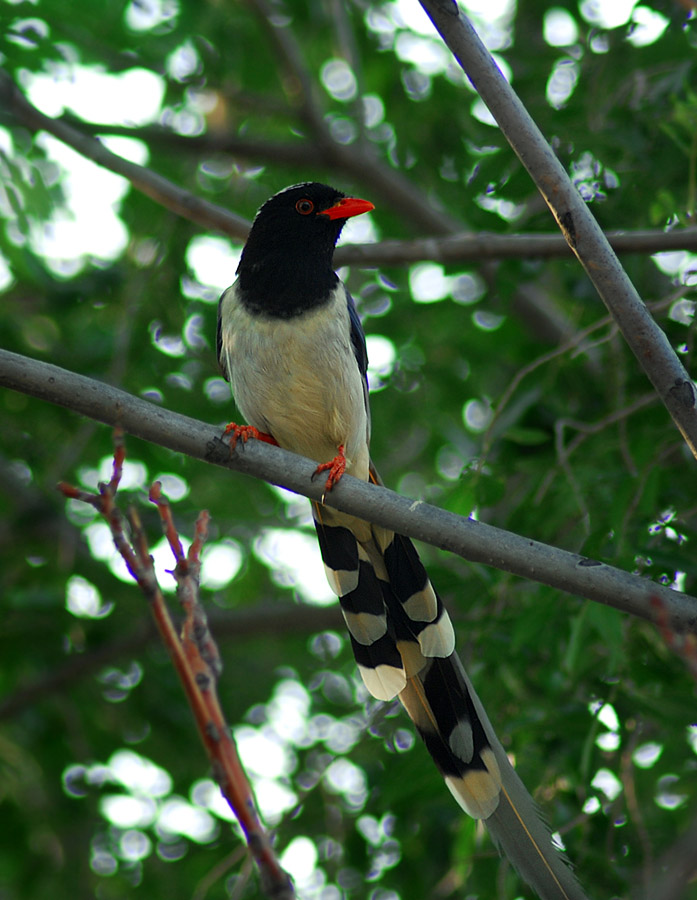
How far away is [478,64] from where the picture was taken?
280cm

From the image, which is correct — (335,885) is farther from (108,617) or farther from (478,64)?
(478,64)

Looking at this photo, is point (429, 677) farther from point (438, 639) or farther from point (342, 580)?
point (342, 580)

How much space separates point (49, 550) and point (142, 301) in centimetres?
184

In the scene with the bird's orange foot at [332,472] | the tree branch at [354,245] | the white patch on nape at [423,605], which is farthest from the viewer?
the white patch on nape at [423,605]

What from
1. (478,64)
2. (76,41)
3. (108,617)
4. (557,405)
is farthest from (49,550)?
(478,64)

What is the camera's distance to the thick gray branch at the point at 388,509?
2.70m

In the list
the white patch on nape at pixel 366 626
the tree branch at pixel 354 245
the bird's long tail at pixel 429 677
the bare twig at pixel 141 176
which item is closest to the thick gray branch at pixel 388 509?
the bird's long tail at pixel 429 677

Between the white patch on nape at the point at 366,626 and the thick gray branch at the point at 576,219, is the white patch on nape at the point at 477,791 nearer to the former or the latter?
the white patch on nape at the point at 366,626

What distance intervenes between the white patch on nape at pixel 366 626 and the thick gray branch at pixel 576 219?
1.50 m

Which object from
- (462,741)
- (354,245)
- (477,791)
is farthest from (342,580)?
(354,245)

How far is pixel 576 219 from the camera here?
2.85m

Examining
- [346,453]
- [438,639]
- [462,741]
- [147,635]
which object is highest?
A: [147,635]

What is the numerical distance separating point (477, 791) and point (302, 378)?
1.82 m

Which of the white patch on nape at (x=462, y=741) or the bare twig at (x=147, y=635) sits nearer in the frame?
the white patch on nape at (x=462, y=741)
